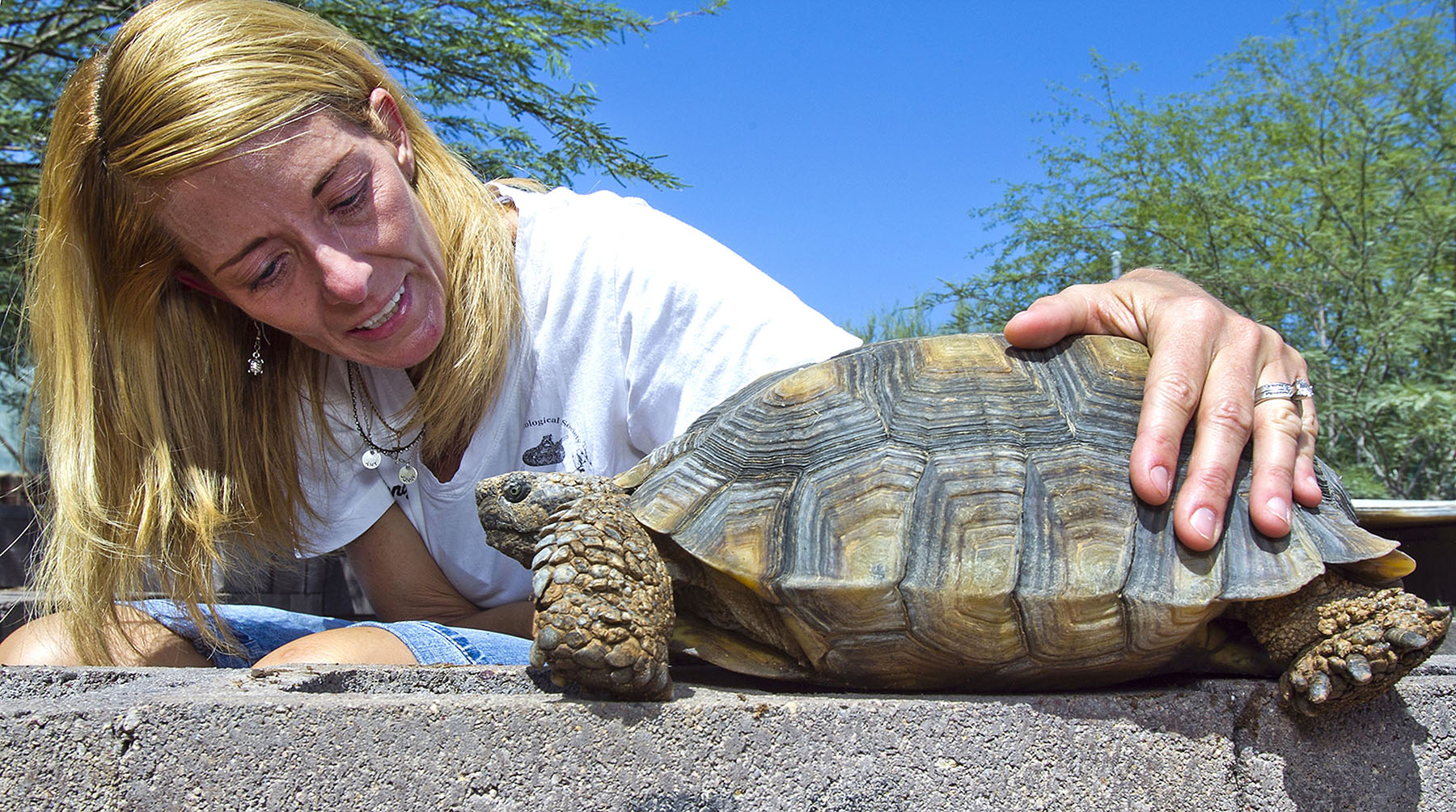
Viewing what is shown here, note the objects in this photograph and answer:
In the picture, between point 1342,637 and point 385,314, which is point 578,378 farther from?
point 1342,637

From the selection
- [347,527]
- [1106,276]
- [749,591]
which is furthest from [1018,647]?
[1106,276]

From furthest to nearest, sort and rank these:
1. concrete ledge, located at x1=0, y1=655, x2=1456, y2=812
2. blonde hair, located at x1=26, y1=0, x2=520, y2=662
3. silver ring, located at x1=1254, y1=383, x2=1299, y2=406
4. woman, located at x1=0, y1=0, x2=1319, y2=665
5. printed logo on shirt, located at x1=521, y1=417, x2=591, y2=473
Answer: printed logo on shirt, located at x1=521, y1=417, x2=591, y2=473
blonde hair, located at x1=26, y1=0, x2=520, y2=662
woman, located at x1=0, y1=0, x2=1319, y2=665
silver ring, located at x1=1254, y1=383, x2=1299, y2=406
concrete ledge, located at x1=0, y1=655, x2=1456, y2=812

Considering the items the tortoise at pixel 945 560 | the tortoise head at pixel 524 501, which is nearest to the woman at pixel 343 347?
the tortoise at pixel 945 560

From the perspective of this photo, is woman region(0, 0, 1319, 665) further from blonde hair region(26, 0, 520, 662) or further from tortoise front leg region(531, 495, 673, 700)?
tortoise front leg region(531, 495, 673, 700)

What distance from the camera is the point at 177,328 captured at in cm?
270

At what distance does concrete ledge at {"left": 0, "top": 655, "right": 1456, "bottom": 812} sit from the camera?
5.50 feet

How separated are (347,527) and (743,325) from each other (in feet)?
4.45

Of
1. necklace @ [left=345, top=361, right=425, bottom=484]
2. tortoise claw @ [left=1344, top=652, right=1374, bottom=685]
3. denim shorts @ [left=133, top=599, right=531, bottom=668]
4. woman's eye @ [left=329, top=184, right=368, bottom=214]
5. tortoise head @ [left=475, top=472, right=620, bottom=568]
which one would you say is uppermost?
woman's eye @ [left=329, top=184, right=368, bottom=214]

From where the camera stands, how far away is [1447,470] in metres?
8.85

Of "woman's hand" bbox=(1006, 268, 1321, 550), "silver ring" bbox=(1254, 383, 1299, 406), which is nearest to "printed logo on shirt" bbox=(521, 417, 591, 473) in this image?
"woman's hand" bbox=(1006, 268, 1321, 550)

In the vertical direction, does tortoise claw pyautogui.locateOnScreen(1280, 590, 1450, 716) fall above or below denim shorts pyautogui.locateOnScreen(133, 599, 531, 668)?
above

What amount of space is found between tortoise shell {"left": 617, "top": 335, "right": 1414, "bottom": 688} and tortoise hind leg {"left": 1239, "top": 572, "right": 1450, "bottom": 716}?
0.23 ft

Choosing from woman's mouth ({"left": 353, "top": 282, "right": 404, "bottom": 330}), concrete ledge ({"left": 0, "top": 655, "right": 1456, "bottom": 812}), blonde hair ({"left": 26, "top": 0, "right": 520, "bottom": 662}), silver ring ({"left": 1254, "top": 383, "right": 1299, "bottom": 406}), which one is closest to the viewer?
concrete ledge ({"left": 0, "top": 655, "right": 1456, "bottom": 812})

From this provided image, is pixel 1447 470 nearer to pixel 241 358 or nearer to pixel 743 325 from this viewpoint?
pixel 743 325
